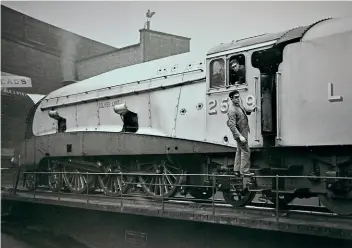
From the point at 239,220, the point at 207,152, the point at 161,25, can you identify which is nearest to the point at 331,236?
the point at 239,220

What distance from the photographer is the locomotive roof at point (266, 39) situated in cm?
459

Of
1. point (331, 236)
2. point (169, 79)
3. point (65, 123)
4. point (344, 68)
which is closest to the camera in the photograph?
point (331, 236)

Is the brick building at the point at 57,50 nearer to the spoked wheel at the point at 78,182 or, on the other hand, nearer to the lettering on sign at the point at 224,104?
the lettering on sign at the point at 224,104

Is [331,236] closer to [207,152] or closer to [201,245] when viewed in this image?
[201,245]

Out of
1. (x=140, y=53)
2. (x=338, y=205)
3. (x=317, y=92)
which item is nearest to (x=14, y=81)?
(x=140, y=53)

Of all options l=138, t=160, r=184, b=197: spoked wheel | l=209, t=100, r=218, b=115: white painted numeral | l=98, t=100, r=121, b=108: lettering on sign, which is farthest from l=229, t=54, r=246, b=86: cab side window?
l=98, t=100, r=121, b=108: lettering on sign

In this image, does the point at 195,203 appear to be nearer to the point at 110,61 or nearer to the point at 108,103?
the point at 108,103

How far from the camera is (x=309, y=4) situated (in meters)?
4.41

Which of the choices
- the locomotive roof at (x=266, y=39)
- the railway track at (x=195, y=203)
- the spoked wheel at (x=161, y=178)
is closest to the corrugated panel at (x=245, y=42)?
the locomotive roof at (x=266, y=39)

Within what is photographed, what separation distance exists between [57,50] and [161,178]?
2425mm

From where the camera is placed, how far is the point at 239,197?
524 centimetres

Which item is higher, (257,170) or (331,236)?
(257,170)

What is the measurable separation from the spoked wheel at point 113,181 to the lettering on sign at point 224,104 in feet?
→ 6.52

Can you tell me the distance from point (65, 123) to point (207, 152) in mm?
3458
